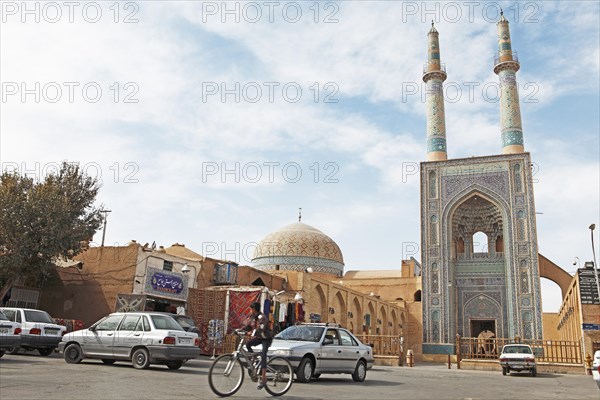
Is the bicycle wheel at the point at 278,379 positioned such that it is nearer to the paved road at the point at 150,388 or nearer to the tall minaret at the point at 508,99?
the paved road at the point at 150,388

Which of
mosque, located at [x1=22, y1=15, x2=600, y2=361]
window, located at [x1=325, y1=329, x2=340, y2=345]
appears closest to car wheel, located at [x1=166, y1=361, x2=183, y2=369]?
window, located at [x1=325, y1=329, x2=340, y2=345]

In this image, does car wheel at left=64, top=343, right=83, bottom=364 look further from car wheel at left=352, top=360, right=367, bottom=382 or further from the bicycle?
car wheel at left=352, top=360, right=367, bottom=382

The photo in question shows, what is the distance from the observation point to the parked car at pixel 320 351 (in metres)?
10.4

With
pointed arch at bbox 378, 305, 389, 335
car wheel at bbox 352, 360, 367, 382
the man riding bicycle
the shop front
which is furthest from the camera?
pointed arch at bbox 378, 305, 389, 335

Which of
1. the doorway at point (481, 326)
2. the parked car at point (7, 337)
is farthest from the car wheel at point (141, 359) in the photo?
the doorway at point (481, 326)

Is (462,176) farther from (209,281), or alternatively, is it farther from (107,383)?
(107,383)

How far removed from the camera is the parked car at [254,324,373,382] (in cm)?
1036

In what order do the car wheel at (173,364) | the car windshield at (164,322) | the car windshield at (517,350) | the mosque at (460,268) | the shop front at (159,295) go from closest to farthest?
the car windshield at (164,322)
the car wheel at (173,364)
the car windshield at (517,350)
the shop front at (159,295)
the mosque at (460,268)

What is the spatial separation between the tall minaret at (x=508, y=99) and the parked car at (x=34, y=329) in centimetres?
2763

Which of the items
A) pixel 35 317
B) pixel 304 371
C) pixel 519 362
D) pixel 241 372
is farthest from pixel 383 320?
pixel 241 372

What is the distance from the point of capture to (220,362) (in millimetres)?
7516

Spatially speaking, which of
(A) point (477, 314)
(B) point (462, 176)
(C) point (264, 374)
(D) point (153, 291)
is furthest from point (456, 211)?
(C) point (264, 374)

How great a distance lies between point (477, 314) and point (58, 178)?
23.8 m

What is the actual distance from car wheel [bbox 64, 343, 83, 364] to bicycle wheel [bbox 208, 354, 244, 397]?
20.0 feet
